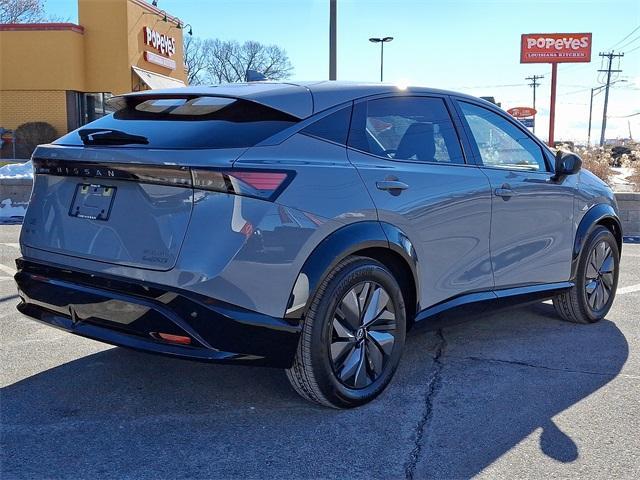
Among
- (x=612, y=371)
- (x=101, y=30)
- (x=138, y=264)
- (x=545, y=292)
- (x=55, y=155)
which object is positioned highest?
(x=101, y=30)

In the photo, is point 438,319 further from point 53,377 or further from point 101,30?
point 101,30

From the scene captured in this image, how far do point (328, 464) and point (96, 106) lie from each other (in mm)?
26180

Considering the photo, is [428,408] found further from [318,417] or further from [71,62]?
[71,62]

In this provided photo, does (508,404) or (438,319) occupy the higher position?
(438,319)

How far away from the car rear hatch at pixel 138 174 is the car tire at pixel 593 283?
9.50 ft

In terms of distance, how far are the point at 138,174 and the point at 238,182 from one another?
503 mm

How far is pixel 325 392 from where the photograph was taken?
337 cm

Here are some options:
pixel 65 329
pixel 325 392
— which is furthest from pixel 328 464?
pixel 65 329

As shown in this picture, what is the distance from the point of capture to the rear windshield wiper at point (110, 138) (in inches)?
129

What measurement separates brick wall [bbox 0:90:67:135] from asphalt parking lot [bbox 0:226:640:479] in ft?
74.4

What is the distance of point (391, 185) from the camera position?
3574 millimetres

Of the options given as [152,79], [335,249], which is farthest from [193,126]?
[152,79]

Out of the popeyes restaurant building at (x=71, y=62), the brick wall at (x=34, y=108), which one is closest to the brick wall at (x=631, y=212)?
the popeyes restaurant building at (x=71, y=62)

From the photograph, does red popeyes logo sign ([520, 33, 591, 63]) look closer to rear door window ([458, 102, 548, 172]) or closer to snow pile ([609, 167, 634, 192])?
snow pile ([609, 167, 634, 192])
